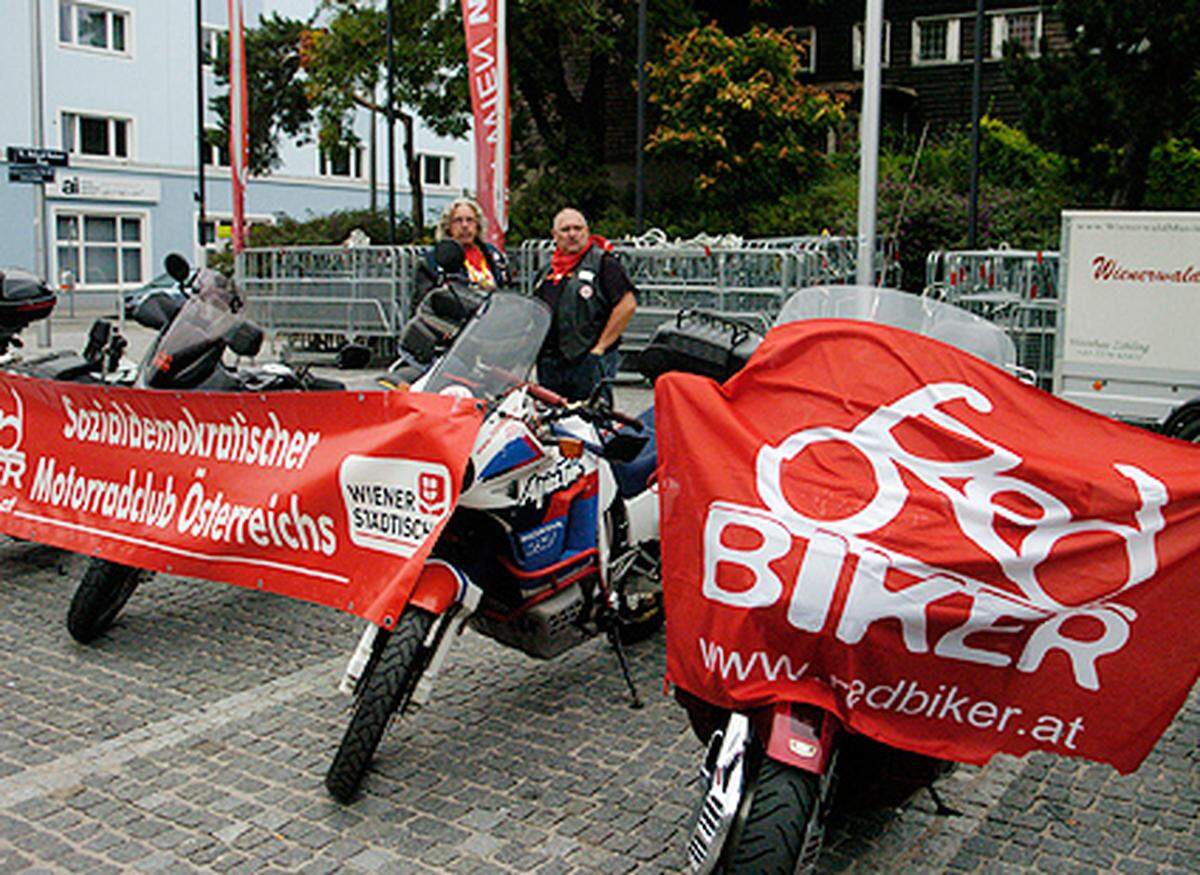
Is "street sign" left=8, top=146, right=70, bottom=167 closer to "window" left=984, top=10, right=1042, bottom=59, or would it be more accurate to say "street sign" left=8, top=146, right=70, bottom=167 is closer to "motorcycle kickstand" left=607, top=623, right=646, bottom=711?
"motorcycle kickstand" left=607, top=623, right=646, bottom=711

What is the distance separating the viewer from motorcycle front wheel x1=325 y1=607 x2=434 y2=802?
3.87 m

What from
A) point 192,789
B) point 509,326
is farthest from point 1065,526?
point 192,789

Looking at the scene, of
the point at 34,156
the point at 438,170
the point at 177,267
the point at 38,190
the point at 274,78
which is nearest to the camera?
the point at 177,267

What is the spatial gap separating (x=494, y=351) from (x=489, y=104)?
10.4 meters

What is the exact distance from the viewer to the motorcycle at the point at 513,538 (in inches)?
157

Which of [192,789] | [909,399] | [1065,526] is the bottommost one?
[192,789]

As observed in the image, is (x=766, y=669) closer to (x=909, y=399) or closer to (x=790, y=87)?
(x=909, y=399)

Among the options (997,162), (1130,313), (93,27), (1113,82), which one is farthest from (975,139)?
(93,27)

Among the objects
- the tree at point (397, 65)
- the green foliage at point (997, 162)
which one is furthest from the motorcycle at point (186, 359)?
the green foliage at point (997, 162)

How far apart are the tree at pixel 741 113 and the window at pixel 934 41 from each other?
20.6 ft

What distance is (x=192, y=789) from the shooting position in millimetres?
4121

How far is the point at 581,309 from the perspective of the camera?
748 cm

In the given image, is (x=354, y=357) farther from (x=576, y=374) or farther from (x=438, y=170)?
(x=438, y=170)

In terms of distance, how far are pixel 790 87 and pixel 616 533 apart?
63.5 feet
